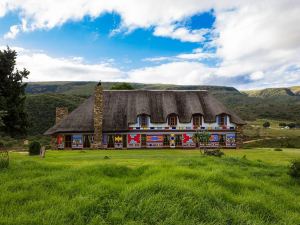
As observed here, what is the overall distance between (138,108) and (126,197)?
106 feet

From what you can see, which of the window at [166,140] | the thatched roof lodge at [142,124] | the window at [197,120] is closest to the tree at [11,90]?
the thatched roof lodge at [142,124]

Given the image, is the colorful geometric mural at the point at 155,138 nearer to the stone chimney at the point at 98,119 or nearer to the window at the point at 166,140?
the window at the point at 166,140

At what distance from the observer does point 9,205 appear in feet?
33.6

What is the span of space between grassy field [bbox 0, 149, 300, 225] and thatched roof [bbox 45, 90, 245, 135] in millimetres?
26340

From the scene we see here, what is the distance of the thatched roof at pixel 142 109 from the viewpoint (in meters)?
41.4

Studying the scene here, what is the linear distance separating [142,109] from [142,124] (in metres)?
2.05

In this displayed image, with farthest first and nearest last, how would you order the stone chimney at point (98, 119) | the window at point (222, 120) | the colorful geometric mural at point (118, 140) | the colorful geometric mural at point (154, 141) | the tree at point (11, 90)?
the window at point (222, 120)
the colorful geometric mural at point (154, 141)
the colorful geometric mural at point (118, 140)
the stone chimney at point (98, 119)
the tree at point (11, 90)

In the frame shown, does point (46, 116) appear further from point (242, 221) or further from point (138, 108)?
point (242, 221)

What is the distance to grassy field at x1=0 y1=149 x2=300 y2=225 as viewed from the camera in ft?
33.1

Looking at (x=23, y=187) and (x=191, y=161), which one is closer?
(x=23, y=187)

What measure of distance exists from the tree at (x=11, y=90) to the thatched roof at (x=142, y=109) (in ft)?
16.6

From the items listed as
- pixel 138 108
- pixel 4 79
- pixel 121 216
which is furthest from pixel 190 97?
pixel 121 216

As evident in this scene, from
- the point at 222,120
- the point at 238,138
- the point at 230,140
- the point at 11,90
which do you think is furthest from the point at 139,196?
the point at 238,138

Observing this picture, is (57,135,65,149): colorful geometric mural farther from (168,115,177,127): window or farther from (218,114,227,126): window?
(218,114,227,126): window
